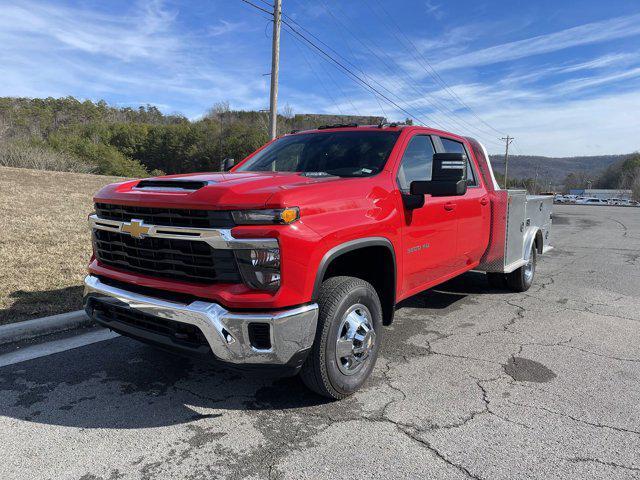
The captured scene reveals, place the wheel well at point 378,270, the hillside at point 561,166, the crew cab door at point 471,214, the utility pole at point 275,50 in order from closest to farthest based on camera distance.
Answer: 1. the wheel well at point 378,270
2. the crew cab door at point 471,214
3. the utility pole at point 275,50
4. the hillside at point 561,166

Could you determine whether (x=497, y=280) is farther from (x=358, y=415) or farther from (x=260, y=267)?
(x=260, y=267)

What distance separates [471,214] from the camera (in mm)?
4809

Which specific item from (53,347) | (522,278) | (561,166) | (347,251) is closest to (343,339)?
(347,251)

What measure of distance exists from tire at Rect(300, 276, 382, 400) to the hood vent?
1.04 m

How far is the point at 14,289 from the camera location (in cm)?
528

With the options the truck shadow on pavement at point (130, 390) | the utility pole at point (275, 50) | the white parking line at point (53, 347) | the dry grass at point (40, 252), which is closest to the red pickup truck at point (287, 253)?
the truck shadow on pavement at point (130, 390)

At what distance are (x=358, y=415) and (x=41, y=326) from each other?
3.15 m

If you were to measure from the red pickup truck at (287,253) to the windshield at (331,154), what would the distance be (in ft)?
0.05

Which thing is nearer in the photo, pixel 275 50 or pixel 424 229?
pixel 424 229

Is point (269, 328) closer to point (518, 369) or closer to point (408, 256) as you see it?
point (408, 256)

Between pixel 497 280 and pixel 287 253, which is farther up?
pixel 287 253

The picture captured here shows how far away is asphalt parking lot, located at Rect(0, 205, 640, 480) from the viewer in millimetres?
2508

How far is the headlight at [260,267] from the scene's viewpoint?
8.64 ft

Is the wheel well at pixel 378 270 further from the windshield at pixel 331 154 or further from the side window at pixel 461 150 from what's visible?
the side window at pixel 461 150
